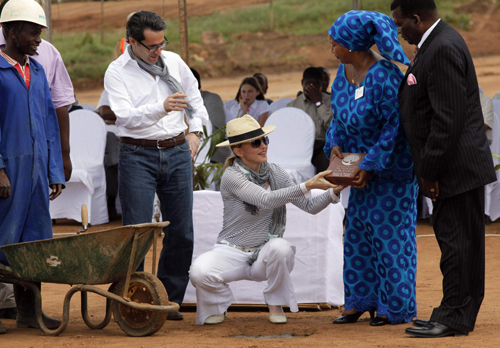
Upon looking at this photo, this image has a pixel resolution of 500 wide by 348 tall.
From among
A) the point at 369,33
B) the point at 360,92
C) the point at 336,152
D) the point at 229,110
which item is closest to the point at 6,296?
the point at 336,152

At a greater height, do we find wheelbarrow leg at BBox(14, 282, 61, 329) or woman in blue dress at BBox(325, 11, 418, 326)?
woman in blue dress at BBox(325, 11, 418, 326)

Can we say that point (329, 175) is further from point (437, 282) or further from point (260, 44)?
point (260, 44)

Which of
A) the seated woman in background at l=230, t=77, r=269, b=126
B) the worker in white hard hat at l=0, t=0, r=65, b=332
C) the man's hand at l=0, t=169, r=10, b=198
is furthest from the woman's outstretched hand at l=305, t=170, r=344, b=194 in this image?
the seated woman in background at l=230, t=77, r=269, b=126

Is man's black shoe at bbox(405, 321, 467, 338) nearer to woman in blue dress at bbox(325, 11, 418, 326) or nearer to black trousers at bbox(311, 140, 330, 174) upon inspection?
woman in blue dress at bbox(325, 11, 418, 326)

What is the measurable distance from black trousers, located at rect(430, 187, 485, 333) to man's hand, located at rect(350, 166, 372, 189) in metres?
0.61

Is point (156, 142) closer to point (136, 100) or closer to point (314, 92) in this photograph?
point (136, 100)

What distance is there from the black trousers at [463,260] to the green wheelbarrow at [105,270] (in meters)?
1.59

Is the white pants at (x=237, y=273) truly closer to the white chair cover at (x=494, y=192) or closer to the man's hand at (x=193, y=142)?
the man's hand at (x=193, y=142)

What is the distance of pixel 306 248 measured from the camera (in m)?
5.80

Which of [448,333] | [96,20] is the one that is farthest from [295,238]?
[96,20]

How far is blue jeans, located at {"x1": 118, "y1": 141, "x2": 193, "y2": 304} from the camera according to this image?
17.0 ft

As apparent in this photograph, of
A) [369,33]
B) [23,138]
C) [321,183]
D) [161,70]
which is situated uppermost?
[369,33]

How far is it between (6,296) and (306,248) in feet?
7.27

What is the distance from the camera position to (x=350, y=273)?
16.6ft
